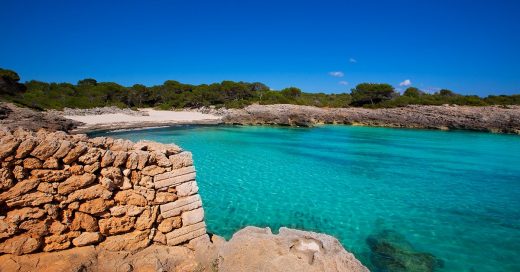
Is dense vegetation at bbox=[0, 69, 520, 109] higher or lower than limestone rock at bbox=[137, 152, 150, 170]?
higher

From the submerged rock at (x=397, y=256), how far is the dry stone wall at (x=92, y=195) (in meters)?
3.46

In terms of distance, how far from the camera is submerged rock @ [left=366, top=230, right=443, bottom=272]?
5434 millimetres

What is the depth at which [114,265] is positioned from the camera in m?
3.82

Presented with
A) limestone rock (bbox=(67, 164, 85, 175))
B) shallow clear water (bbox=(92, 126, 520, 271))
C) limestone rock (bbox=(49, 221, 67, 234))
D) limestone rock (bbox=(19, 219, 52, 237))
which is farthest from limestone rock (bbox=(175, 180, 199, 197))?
shallow clear water (bbox=(92, 126, 520, 271))

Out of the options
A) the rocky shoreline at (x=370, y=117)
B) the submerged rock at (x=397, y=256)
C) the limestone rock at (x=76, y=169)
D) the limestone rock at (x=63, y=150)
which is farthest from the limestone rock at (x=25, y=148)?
the rocky shoreline at (x=370, y=117)

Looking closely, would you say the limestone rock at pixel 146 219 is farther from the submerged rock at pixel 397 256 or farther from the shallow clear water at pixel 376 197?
the submerged rock at pixel 397 256

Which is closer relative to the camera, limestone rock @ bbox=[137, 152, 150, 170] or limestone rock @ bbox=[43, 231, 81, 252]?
limestone rock @ bbox=[43, 231, 81, 252]

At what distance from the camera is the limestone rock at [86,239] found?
395 cm

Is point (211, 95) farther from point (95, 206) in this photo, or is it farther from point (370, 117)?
point (95, 206)

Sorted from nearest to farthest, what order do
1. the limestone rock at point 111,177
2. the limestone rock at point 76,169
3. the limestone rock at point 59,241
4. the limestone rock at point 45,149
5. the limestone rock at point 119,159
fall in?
the limestone rock at point 45,149, the limestone rock at point 59,241, the limestone rock at point 76,169, the limestone rock at point 111,177, the limestone rock at point 119,159

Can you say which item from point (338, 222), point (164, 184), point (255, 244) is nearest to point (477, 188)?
point (338, 222)

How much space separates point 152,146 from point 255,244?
236 cm

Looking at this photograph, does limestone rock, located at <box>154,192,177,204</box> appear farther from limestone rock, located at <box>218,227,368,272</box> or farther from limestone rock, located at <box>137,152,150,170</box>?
limestone rock, located at <box>218,227,368,272</box>

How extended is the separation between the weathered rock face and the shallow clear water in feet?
52.2
